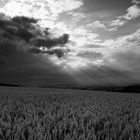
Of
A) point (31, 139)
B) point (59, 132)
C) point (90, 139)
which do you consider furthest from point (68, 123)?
point (31, 139)

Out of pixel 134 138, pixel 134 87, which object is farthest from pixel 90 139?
pixel 134 87

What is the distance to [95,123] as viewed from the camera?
3.16m

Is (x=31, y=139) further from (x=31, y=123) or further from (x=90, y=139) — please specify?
(x=31, y=123)

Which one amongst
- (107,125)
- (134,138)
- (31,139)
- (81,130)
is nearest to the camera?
(31,139)

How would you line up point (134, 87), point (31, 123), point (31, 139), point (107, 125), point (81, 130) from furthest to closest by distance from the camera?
1. point (134, 87)
2. point (107, 125)
3. point (31, 123)
4. point (81, 130)
5. point (31, 139)

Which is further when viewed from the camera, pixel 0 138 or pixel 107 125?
pixel 107 125

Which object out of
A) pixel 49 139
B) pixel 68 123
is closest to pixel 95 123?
pixel 68 123

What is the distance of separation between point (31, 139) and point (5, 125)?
80 cm

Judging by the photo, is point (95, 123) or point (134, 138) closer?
point (134, 138)

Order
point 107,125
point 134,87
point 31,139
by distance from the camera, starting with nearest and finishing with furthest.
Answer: point 31,139
point 107,125
point 134,87

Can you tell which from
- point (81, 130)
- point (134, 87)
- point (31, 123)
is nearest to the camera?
point (81, 130)

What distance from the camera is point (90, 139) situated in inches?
85.0

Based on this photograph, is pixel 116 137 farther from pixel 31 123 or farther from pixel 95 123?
pixel 31 123

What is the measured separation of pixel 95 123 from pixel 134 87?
3489 centimetres
